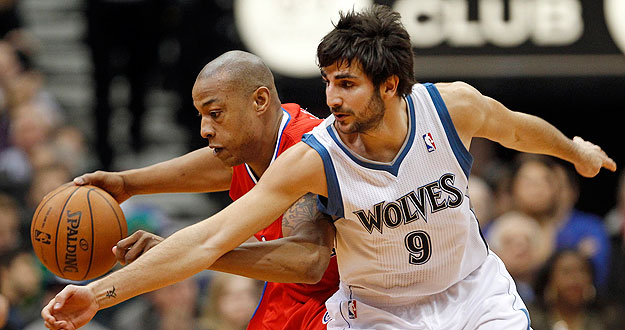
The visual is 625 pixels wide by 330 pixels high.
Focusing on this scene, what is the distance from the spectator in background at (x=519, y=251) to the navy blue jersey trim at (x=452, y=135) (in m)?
3.42

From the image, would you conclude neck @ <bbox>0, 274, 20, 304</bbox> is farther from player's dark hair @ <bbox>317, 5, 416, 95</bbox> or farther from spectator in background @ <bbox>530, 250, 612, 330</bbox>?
player's dark hair @ <bbox>317, 5, 416, 95</bbox>

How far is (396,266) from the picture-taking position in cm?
389

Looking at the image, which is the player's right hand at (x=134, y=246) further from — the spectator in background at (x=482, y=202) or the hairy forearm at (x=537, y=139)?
the spectator in background at (x=482, y=202)

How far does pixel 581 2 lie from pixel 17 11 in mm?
6154

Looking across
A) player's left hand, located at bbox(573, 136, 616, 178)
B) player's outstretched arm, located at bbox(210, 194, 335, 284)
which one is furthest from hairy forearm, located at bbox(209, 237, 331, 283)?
player's left hand, located at bbox(573, 136, 616, 178)

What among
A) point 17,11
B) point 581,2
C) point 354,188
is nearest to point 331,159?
point 354,188

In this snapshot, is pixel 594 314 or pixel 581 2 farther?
pixel 581 2

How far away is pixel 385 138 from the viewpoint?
12.5 feet

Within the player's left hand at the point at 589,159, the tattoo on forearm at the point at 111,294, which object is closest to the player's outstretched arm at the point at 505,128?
the player's left hand at the point at 589,159

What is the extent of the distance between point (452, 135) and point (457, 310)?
2.51 ft

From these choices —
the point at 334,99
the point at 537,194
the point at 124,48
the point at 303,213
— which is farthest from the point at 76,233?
the point at 124,48

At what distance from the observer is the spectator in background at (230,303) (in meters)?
6.72

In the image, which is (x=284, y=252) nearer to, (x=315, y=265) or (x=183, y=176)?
(x=315, y=265)

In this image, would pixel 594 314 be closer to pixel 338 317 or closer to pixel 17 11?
pixel 338 317
